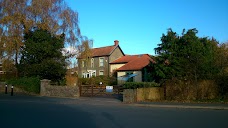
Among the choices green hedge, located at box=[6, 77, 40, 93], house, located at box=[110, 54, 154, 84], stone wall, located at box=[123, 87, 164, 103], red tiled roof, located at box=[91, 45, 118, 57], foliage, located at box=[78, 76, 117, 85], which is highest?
red tiled roof, located at box=[91, 45, 118, 57]

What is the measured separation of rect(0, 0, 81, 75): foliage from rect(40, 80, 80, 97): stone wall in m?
7.98

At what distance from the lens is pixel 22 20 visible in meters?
34.5

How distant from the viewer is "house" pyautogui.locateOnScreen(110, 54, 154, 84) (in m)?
42.4

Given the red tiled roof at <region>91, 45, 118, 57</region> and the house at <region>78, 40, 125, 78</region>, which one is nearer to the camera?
the house at <region>78, 40, 125, 78</region>

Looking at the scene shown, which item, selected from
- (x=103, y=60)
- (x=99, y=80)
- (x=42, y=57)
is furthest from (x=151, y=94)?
(x=103, y=60)

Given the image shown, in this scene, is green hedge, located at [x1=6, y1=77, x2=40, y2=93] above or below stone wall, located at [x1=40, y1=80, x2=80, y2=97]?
above

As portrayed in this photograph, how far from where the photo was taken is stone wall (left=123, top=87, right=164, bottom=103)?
871 inches

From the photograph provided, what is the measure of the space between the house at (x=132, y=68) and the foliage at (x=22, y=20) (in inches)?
495

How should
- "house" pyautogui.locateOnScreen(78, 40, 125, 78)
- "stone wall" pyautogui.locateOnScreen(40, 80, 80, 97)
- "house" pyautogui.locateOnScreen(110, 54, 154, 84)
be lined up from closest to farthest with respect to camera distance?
"stone wall" pyautogui.locateOnScreen(40, 80, 80, 97) → "house" pyautogui.locateOnScreen(110, 54, 154, 84) → "house" pyautogui.locateOnScreen(78, 40, 125, 78)

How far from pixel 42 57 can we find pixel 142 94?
14896 millimetres

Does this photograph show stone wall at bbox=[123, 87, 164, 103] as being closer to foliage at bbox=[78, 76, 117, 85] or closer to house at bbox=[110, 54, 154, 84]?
house at bbox=[110, 54, 154, 84]

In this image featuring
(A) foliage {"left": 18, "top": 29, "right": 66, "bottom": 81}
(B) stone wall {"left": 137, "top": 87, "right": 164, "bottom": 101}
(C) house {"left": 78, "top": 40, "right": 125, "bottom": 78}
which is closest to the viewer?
(B) stone wall {"left": 137, "top": 87, "right": 164, "bottom": 101}

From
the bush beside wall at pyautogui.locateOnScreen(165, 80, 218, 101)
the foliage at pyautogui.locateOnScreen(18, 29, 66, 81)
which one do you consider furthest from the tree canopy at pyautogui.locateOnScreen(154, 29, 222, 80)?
the foliage at pyautogui.locateOnScreen(18, 29, 66, 81)

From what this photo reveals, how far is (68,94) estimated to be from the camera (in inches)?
1088
